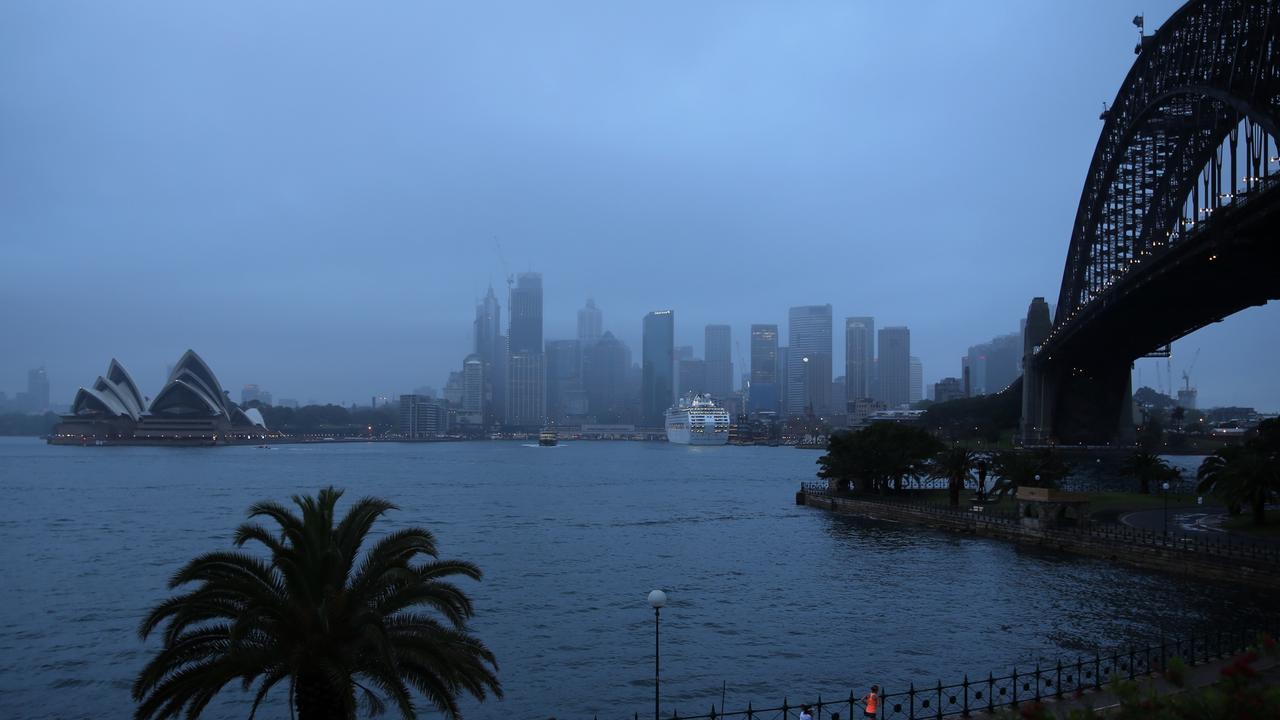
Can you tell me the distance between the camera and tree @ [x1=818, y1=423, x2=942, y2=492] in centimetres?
7600

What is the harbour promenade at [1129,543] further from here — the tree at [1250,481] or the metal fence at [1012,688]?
the metal fence at [1012,688]

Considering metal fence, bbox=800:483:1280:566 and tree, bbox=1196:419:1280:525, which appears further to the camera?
tree, bbox=1196:419:1280:525

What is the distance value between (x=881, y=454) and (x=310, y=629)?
67224mm

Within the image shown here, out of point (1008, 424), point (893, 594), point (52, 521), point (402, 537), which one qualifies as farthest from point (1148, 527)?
point (1008, 424)

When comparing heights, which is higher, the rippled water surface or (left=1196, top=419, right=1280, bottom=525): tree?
(left=1196, top=419, right=1280, bottom=525): tree

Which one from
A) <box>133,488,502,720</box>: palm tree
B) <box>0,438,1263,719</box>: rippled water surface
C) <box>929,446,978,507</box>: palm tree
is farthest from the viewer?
<box>929,446,978,507</box>: palm tree

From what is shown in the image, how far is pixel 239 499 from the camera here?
85250 millimetres

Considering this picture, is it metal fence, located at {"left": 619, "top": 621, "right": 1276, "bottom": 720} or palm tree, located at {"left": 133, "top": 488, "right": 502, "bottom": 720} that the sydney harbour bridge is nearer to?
metal fence, located at {"left": 619, "top": 621, "right": 1276, "bottom": 720}

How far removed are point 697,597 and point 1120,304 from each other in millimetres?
57037

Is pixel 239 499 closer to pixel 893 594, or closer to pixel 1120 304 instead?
pixel 893 594

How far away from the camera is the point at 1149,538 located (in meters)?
43.6

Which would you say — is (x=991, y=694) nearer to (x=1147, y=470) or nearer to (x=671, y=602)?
(x=671, y=602)

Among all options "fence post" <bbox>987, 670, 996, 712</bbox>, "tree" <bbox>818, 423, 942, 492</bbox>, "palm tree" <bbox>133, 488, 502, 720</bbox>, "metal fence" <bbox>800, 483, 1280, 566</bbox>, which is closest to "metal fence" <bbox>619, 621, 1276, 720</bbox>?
"fence post" <bbox>987, 670, 996, 712</bbox>

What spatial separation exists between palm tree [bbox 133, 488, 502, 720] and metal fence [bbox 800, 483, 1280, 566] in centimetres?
3394
